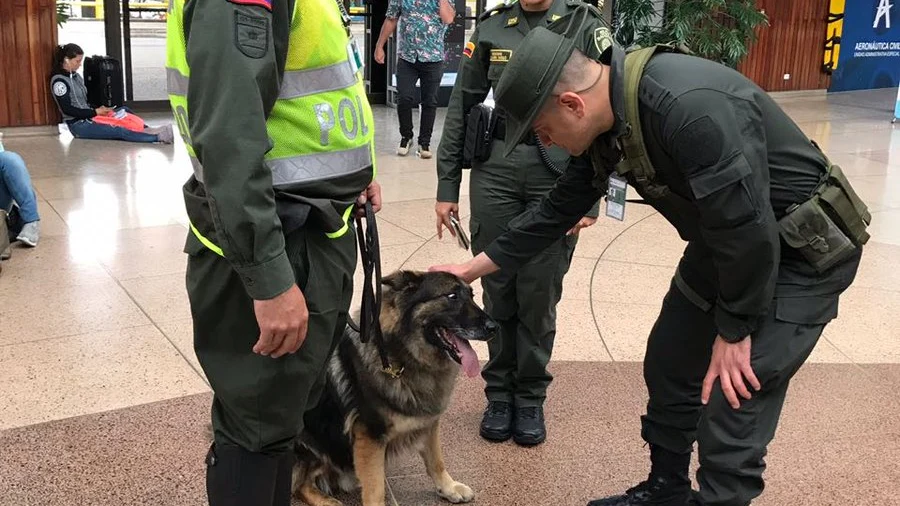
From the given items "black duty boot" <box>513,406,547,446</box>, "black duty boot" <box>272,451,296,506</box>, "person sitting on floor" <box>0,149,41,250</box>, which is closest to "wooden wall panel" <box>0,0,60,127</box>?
"person sitting on floor" <box>0,149,41,250</box>

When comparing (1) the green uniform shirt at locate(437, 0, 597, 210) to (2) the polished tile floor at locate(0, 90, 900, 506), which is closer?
(2) the polished tile floor at locate(0, 90, 900, 506)

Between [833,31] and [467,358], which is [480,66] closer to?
[467,358]

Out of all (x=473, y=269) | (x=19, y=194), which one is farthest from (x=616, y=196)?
(x=19, y=194)

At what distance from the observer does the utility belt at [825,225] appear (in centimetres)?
237

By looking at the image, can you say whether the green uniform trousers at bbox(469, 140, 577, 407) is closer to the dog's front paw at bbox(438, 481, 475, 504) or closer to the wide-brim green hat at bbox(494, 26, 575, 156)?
the dog's front paw at bbox(438, 481, 475, 504)

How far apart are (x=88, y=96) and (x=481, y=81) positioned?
342 inches

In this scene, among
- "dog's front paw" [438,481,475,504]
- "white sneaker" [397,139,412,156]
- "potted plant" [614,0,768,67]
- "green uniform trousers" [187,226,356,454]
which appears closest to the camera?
"green uniform trousers" [187,226,356,454]

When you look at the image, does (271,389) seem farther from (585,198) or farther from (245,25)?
(585,198)

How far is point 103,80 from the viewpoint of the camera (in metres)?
10.8

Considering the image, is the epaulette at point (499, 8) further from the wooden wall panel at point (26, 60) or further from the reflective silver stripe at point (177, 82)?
the wooden wall panel at point (26, 60)

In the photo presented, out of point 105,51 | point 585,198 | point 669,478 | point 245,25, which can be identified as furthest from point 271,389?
point 105,51

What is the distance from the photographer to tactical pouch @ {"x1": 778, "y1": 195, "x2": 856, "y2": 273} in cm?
237

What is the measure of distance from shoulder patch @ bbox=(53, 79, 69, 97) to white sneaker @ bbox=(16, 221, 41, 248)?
15.2 feet

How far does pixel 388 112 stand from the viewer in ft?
44.6
